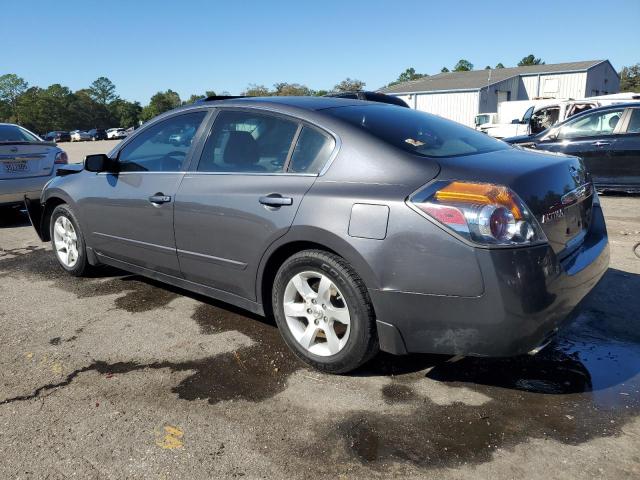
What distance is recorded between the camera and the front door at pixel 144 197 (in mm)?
3797

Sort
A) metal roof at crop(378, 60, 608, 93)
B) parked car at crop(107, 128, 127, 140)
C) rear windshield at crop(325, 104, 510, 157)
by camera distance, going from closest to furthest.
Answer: rear windshield at crop(325, 104, 510, 157), metal roof at crop(378, 60, 608, 93), parked car at crop(107, 128, 127, 140)

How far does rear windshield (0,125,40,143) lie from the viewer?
7736mm

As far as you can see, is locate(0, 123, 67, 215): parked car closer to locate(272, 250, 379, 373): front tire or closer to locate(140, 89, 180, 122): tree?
locate(272, 250, 379, 373): front tire

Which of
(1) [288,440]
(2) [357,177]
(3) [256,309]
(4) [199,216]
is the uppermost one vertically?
(2) [357,177]

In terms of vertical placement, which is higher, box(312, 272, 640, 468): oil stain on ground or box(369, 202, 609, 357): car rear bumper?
box(369, 202, 609, 357): car rear bumper

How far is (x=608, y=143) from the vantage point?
8.47 meters

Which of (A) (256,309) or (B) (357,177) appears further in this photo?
(A) (256,309)

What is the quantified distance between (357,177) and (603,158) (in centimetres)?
740

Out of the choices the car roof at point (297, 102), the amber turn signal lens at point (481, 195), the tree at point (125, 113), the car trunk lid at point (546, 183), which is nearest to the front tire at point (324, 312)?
the amber turn signal lens at point (481, 195)

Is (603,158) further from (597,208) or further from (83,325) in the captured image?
(83,325)

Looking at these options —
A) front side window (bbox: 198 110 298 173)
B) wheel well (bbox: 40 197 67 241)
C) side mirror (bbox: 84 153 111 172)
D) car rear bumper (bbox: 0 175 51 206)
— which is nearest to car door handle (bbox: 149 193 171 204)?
front side window (bbox: 198 110 298 173)

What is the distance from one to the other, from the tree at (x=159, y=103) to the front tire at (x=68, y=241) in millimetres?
93064

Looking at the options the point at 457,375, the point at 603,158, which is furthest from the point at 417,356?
the point at 603,158

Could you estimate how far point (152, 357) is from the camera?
333 centimetres
